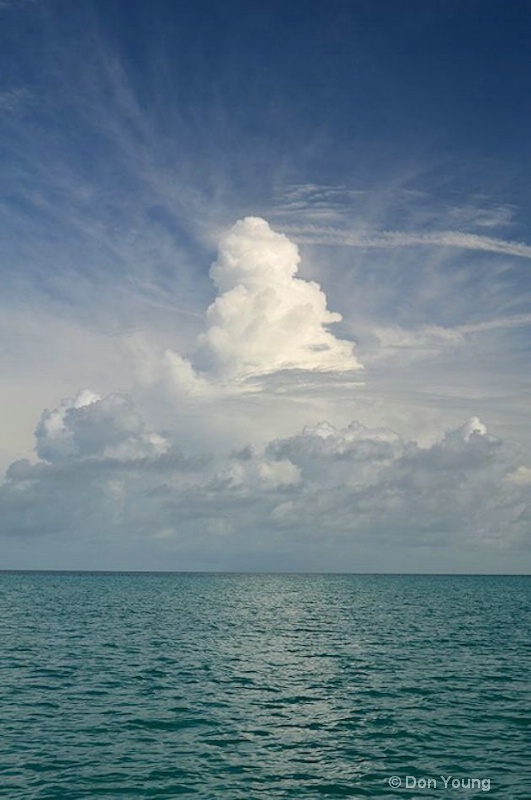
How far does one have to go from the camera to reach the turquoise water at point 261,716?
92.4 ft

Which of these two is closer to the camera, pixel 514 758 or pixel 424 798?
pixel 424 798

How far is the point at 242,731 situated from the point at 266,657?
2805 cm

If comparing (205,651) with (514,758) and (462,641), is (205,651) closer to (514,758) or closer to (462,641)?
(462,641)

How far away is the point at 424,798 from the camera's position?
2634 cm

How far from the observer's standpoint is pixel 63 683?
47.7 meters

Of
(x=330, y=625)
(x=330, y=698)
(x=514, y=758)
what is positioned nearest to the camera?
(x=514, y=758)

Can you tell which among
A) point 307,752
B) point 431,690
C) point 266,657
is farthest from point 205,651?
point 307,752

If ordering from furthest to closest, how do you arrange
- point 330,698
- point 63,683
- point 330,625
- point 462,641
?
point 330,625 → point 462,641 → point 63,683 → point 330,698

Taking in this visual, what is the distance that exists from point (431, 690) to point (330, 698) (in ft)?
26.5

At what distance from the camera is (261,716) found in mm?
39219

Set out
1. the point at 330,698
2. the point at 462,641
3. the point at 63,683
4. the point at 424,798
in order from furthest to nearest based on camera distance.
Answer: the point at 462,641 → the point at 63,683 → the point at 330,698 → the point at 424,798

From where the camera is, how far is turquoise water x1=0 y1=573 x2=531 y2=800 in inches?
1109

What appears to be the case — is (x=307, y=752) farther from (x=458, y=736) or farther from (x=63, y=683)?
(x=63, y=683)

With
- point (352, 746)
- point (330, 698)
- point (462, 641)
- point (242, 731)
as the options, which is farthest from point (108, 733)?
point (462, 641)
